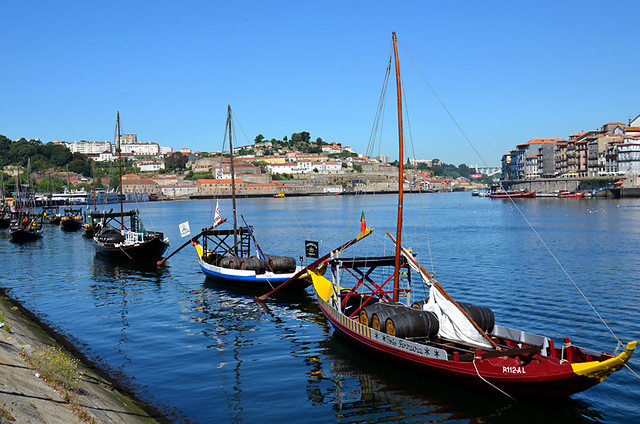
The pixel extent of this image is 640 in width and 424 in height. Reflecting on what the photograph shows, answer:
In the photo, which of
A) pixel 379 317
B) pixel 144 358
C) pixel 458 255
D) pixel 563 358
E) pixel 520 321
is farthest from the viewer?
pixel 458 255

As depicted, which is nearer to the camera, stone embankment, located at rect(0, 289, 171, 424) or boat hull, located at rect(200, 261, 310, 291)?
stone embankment, located at rect(0, 289, 171, 424)

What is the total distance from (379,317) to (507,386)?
558 centimetres

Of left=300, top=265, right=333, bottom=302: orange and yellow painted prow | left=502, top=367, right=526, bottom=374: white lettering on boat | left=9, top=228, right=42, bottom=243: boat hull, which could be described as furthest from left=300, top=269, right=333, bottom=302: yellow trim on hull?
left=9, top=228, right=42, bottom=243: boat hull

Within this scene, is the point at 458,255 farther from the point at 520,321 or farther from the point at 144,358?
the point at 144,358

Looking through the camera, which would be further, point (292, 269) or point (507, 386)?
point (292, 269)

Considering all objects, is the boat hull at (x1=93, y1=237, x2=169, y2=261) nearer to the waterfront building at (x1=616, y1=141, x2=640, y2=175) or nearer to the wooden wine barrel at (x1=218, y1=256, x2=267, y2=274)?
the wooden wine barrel at (x1=218, y1=256, x2=267, y2=274)

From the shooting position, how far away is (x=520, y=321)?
27.0 m

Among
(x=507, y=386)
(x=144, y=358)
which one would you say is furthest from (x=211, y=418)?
(x=507, y=386)

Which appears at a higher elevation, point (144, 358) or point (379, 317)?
point (379, 317)

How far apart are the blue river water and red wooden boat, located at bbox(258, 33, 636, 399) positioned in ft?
2.73

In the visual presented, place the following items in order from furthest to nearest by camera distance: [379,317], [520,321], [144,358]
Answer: [520,321], [144,358], [379,317]

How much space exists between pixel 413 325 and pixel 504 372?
159 inches

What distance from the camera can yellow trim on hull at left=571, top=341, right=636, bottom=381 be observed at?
14758 mm

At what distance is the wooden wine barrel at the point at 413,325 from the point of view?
20.0 meters
